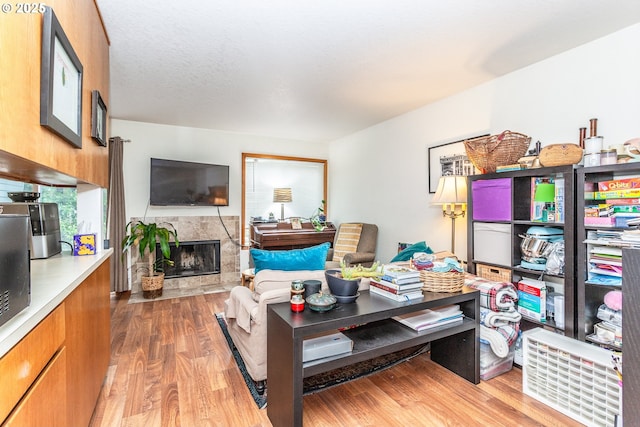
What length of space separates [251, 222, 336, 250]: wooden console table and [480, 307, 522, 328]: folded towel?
3.14 m

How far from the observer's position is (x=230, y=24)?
6.79 ft

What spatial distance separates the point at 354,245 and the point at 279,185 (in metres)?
1.80

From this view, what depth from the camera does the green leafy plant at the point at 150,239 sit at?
13.5 ft

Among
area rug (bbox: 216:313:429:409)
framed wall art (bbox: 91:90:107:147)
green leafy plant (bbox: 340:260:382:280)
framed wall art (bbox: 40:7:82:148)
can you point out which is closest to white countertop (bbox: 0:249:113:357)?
framed wall art (bbox: 40:7:82:148)

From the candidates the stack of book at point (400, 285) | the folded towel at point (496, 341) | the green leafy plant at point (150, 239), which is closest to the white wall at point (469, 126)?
the folded towel at point (496, 341)

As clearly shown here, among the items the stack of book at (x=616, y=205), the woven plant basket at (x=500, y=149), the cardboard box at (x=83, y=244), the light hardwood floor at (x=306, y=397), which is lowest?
the light hardwood floor at (x=306, y=397)

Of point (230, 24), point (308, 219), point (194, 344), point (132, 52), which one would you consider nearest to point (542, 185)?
point (230, 24)

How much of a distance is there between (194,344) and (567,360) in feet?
8.87

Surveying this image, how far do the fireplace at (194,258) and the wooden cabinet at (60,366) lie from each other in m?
2.86

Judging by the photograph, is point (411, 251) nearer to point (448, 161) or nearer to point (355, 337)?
point (448, 161)

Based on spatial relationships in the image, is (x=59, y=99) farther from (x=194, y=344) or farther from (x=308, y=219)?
(x=308, y=219)

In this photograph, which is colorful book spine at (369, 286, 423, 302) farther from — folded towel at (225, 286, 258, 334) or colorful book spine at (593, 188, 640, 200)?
colorful book spine at (593, 188, 640, 200)

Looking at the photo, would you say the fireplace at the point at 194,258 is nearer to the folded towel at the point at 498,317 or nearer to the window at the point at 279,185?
the window at the point at 279,185

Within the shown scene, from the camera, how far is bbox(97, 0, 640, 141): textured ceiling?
75.2 inches
